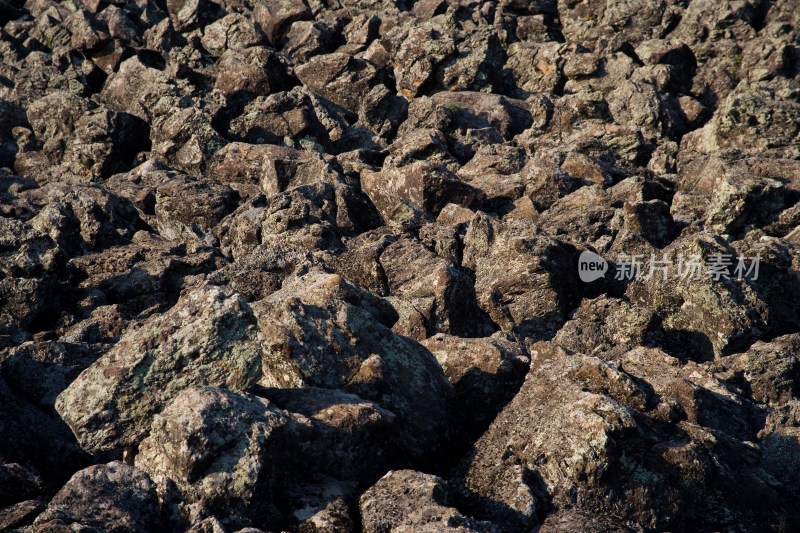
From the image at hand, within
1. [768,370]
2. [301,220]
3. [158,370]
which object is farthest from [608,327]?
[158,370]

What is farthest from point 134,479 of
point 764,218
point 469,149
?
point 469,149

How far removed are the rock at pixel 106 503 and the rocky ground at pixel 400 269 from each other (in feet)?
0.18

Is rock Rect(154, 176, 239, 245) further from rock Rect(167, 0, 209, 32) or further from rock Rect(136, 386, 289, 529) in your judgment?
rock Rect(167, 0, 209, 32)

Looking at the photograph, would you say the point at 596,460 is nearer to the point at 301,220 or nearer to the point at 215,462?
the point at 215,462

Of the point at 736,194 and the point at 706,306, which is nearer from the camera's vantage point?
the point at 706,306

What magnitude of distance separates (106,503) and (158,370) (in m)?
2.79

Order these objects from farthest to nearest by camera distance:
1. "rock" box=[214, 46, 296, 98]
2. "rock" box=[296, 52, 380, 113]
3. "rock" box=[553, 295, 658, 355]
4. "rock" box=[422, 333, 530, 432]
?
"rock" box=[296, 52, 380, 113], "rock" box=[214, 46, 296, 98], "rock" box=[553, 295, 658, 355], "rock" box=[422, 333, 530, 432]

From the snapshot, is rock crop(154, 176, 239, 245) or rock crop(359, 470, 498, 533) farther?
rock crop(154, 176, 239, 245)

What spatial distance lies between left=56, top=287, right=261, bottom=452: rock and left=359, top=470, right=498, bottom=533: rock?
9.90 ft

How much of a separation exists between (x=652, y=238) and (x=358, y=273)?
10.5m

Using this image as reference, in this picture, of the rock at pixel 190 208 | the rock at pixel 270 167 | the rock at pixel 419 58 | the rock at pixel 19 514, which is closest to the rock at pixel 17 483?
the rock at pixel 19 514

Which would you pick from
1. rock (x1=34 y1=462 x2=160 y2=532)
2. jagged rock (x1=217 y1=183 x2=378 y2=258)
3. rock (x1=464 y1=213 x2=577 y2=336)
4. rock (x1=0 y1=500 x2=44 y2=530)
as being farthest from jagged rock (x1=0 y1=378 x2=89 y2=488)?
jagged rock (x1=217 y1=183 x2=378 y2=258)

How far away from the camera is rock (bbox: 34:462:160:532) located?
10273 mm

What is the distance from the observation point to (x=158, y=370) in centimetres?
1319
